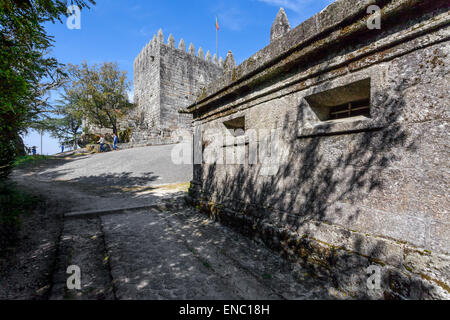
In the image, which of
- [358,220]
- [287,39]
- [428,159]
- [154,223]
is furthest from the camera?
[154,223]

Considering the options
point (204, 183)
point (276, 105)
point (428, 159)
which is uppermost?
point (276, 105)

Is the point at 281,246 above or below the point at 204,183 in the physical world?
below

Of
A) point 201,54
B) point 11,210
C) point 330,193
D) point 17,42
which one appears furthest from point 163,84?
point 330,193

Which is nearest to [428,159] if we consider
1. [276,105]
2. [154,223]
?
[276,105]

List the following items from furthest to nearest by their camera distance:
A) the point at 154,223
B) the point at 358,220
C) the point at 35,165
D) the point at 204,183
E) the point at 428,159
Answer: the point at 35,165 < the point at 204,183 < the point at 154,223 < the point at 358,220 < the point at 428,159

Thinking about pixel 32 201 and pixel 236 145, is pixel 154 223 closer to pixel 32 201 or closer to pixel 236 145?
pixel 236 145

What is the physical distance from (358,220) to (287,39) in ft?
8.06

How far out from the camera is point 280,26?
10.0ft

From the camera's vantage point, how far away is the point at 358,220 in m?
2.05

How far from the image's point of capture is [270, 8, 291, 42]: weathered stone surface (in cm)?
303

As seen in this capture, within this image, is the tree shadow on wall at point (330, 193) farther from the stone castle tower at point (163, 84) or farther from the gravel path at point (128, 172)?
the stone castle tower at point (163, 84)

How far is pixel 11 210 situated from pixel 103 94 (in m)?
21.4

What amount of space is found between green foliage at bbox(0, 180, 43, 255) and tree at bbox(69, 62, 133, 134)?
64.9ft

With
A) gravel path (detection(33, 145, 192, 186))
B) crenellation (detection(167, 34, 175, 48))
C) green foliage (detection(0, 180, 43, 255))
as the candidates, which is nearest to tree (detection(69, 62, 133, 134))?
crenellation (detection(167, 34, 175, 48))
